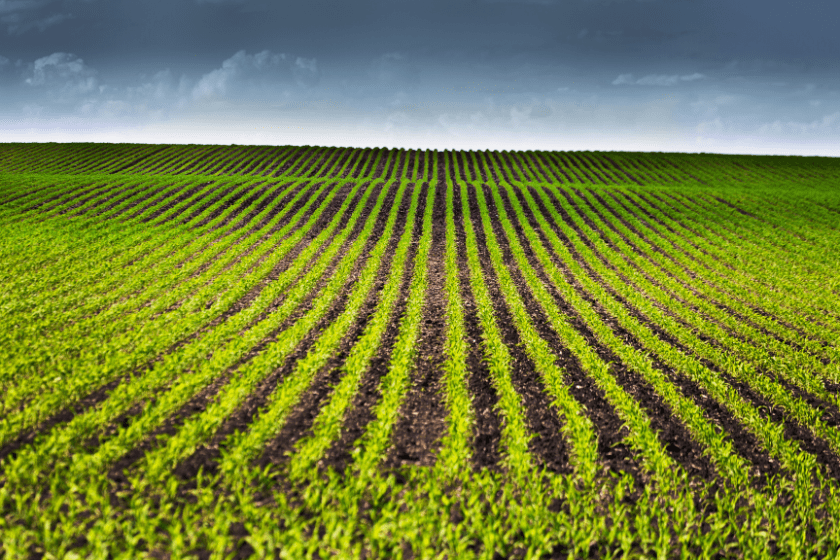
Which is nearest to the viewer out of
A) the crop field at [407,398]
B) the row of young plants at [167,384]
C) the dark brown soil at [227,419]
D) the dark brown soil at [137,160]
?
the crop field at [407,398]

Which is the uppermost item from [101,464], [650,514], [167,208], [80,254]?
[167,208]

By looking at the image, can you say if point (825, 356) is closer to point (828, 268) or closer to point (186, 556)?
point (828, 268)

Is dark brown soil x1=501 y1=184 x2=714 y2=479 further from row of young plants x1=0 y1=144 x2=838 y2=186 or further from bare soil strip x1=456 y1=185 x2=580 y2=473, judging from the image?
row of young plants x1=0 y1=144 x2=838 y2=186

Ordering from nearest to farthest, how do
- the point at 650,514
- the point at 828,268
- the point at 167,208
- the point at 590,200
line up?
1. the point at 650,514
2. the point at 828,268
3. the point at 167,208
4. the point at 590,200

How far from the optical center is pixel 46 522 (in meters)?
4.49

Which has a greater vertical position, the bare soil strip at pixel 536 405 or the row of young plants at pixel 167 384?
the row of young plants at pixel 167 384

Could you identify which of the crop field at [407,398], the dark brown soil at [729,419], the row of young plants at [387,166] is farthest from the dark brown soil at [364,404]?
the row of young plants at [387,166]

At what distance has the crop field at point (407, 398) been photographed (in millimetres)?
4973

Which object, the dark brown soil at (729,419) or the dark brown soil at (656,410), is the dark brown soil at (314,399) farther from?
the dark brown soil at (729,419)

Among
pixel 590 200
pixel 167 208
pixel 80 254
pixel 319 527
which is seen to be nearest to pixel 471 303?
pixel 319 527

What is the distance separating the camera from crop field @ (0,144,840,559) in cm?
497

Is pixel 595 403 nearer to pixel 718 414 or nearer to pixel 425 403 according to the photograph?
pixel 718 414

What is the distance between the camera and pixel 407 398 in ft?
26.3

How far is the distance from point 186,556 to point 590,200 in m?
37.7
